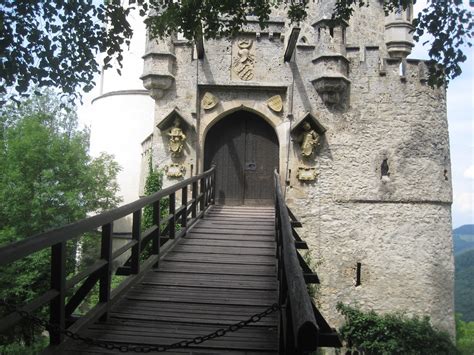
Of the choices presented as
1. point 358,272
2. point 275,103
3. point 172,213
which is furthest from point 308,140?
point 172,213

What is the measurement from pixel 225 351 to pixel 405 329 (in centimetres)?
889

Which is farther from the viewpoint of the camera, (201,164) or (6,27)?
(201,164)

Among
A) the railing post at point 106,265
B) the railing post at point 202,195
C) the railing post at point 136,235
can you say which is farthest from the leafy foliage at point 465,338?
the railing post at point 106,265

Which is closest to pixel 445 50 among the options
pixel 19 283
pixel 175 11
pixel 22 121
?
pixel 175 11

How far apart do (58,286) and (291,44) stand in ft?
29.9

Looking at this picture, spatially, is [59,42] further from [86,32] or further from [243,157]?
[243,157]

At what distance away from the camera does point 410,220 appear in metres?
12.4

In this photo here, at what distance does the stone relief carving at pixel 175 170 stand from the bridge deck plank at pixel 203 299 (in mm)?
3885

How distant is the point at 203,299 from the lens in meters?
5.14

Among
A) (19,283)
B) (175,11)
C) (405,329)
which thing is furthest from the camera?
(19,283)

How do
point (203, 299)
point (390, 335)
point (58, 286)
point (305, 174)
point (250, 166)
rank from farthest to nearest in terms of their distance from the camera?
point (250, 166), point (305, 174), point (390, 335), point (203, 299), point (58, 286)

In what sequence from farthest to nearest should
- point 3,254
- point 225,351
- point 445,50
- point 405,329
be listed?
point 405,329 → point 445,50 → point 225,351 → point 3,254

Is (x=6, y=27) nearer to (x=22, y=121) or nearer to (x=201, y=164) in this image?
(x=201, y=164)

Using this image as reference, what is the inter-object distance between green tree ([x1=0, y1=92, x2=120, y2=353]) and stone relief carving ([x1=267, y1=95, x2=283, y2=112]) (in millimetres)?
8360
